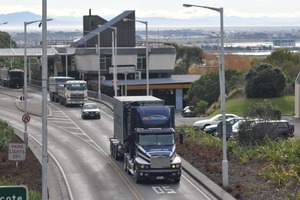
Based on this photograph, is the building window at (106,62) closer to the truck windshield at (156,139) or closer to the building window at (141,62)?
the building window at (141,62)

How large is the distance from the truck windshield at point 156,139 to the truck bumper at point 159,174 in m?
1.28

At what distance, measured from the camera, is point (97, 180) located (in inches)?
1374

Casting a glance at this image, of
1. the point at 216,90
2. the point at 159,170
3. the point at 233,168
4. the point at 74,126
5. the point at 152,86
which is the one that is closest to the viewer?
the point at 159,170

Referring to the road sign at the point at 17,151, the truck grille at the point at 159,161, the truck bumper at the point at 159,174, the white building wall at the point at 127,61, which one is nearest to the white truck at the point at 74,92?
the white building wall at the point at 127,61

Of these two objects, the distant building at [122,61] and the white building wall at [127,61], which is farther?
the white building wall at [127,61]

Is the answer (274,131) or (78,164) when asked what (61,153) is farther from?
(274,131)

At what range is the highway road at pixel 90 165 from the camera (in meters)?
31.5

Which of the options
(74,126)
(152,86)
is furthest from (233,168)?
(152,86)

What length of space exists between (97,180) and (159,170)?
333 centimetres

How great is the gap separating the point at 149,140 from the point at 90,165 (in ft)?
21.7

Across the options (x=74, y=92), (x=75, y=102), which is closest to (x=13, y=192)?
(x=74, y=92)

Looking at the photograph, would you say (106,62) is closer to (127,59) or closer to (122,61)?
(122,61)

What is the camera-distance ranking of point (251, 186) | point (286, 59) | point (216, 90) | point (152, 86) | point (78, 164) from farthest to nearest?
1. point (286, 59)
2. point (152, 86)
3. point (216, 90)
4. point (78, 164)
5. point (251, 186)

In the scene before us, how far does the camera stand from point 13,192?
10.6m
